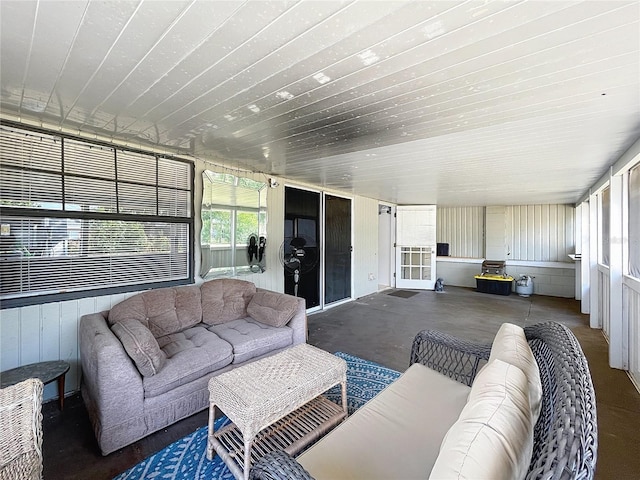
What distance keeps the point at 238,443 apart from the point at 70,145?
267 cm

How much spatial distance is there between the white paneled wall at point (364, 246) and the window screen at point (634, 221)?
3.89m

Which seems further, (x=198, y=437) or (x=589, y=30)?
(x=198, y=437)

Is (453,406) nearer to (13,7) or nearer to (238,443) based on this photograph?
(238,443)

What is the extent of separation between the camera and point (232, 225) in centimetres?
354

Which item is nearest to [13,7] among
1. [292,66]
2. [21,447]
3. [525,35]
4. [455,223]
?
[292,66]

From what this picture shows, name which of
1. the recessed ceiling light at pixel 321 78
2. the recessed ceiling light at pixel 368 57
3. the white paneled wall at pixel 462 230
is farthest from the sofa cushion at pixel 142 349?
the white paneled wall at pixel 462 230

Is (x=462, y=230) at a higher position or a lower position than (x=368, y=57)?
lower

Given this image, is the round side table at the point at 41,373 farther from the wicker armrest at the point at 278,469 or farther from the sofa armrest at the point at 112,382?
the wicker armrest at the point at 278,469

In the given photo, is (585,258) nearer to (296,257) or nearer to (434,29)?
(296,257)

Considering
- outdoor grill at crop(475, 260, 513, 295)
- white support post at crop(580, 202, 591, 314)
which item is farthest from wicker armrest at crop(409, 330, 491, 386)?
outdoor grill at crop(475, 260, 513, 295)

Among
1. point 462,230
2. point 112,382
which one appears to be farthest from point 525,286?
point 112,382

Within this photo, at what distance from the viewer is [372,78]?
1572 millimetres

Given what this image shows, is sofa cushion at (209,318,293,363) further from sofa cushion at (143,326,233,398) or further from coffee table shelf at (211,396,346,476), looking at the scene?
coffee table shelf at (211,396,346,476)

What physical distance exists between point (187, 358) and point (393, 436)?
5.02 ft
